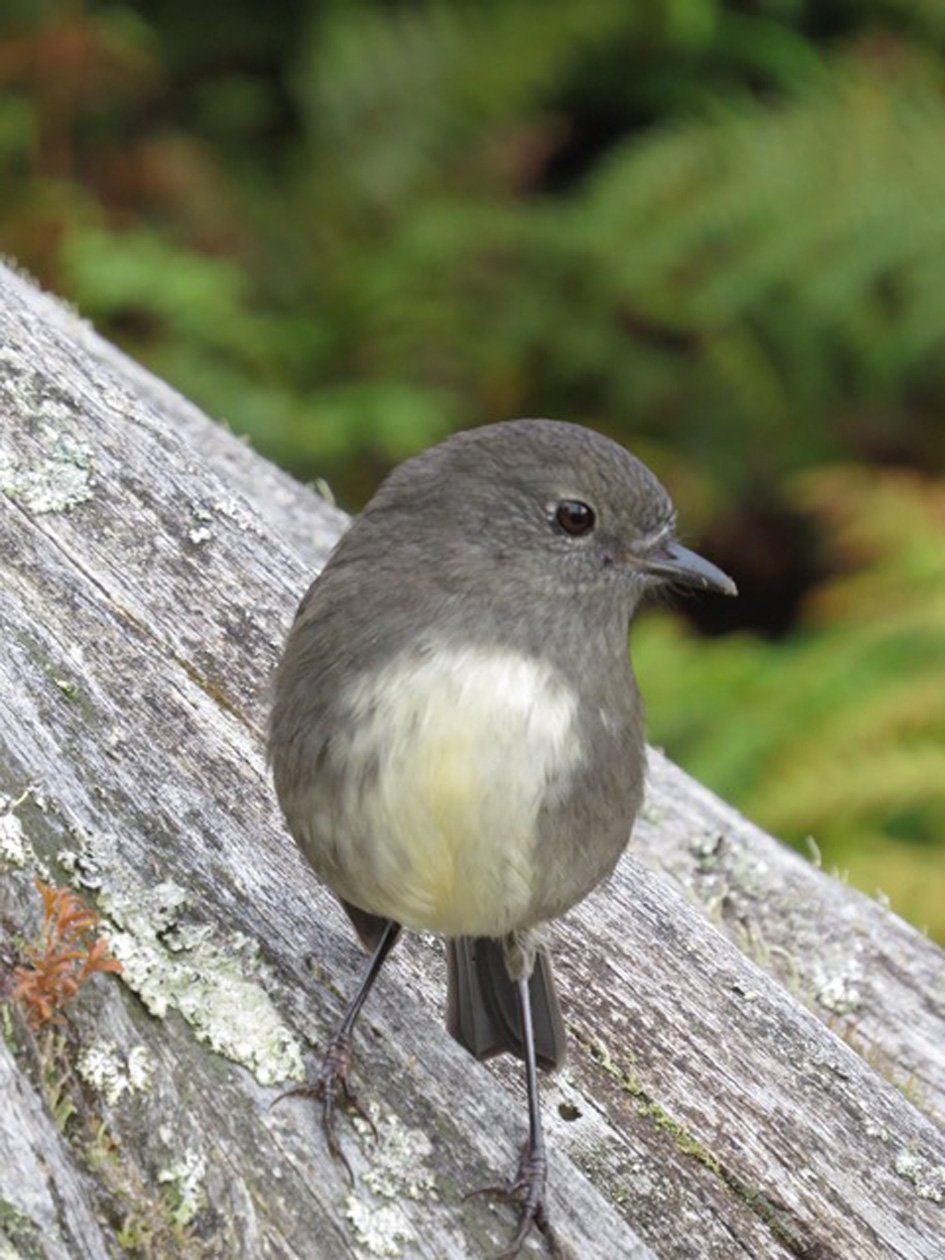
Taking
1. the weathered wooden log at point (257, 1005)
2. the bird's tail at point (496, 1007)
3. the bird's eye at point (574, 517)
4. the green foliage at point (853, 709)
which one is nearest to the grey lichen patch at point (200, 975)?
the weathered wooden log at point (257, 1005)

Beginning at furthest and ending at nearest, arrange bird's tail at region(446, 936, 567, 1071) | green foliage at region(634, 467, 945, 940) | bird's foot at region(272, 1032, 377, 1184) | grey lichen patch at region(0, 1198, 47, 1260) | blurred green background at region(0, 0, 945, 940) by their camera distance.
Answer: blurred green background at region(0, 0, 945, 940), green foliage at region(634, 467, 945, 940), bird's tail at region(446, 936, 567, 1071), bird's foot at region(272, 1032, 377, 1184), grey lichen patch at region(0, 1198, 47, 1260)

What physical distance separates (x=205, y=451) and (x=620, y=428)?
3.87 meters

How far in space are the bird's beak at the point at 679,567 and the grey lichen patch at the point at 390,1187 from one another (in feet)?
2.88

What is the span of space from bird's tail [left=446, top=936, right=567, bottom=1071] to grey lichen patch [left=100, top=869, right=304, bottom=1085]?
39 centimetres

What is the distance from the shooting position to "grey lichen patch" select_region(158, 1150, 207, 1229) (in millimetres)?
2041

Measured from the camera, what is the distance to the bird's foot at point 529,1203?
2.20m

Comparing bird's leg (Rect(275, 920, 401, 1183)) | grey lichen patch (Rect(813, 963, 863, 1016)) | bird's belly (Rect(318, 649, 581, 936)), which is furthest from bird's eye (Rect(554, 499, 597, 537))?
grey lichen patch (Rect(813, 963, 863, 1016))

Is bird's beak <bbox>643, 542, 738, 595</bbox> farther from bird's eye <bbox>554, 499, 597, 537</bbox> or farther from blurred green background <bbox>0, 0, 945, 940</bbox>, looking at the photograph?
blurred green background <bbox>0, 0, 945, 940</bbox>

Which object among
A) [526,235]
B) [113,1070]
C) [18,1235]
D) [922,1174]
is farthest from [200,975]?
[526,235]

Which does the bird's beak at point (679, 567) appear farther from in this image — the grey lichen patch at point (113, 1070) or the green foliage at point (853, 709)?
the green foliage at point (853, 709)

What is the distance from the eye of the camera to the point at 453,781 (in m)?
2.41

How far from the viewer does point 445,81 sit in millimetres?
7840

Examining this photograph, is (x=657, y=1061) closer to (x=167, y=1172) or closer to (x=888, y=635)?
(x=167, y=1172)

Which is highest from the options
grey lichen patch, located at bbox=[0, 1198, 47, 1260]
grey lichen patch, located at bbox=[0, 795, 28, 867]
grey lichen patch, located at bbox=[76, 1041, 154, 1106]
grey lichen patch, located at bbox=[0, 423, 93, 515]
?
grey lichen patch, located at bbox=[0, 423, 93, 515]
